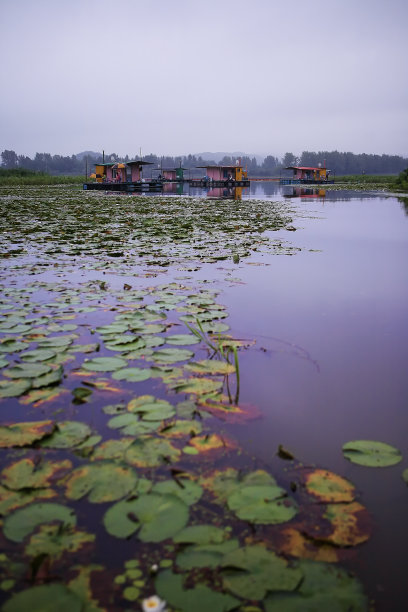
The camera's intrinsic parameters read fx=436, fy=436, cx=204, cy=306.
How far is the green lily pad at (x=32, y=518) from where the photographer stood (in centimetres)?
134

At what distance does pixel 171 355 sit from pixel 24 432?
1.02m

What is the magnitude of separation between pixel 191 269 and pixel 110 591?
14.4ft

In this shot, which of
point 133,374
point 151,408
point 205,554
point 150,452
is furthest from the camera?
point 133,374

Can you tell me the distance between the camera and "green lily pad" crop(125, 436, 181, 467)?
1.68m

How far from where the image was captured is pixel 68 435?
185 cm

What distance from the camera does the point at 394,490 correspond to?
160cm

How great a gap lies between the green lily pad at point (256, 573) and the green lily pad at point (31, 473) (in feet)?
2.37

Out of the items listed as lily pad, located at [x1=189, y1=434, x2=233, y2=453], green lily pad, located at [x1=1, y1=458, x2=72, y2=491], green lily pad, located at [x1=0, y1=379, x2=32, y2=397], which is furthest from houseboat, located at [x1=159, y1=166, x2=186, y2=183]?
green lily pad, located at [x1=1, y1=458, x2=72, y2=491]

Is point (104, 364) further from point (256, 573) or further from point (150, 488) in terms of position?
point (256, 573)

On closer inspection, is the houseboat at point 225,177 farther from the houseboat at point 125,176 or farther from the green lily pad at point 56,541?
the green lily pad at point 56,541

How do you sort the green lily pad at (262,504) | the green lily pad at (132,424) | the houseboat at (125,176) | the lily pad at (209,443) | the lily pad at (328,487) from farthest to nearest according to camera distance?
the houseboat at (125,176)
the green lily pad at (132,424)
the lily pad at (209,443)
the lily pad at (328,487)
the green lily pad at (262,504)

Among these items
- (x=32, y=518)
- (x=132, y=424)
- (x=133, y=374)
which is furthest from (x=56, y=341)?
(x=32, y=518)

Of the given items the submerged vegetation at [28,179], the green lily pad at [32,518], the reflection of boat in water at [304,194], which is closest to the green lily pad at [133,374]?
the green lily pad at [32,518]

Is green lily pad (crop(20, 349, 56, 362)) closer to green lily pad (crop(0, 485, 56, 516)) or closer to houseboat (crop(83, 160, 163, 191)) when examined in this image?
→ green lily pad (crop(0, 485, 56, 516))
